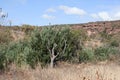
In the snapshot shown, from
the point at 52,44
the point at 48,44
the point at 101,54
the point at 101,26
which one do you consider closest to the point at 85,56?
the point at 101,54

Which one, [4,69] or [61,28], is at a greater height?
[61,28]

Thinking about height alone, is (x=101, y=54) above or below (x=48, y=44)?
below

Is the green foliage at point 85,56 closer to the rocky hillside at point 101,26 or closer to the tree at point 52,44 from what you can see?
the tree at point 52,44

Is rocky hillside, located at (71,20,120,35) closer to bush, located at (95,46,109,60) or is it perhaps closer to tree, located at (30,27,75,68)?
bush, located at (95,46,109,60)

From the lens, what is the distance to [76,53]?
16.9 meters

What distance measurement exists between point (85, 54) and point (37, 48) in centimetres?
322

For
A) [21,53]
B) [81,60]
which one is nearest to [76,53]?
[81,60]

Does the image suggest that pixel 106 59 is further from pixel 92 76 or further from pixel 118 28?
pixel 118 28

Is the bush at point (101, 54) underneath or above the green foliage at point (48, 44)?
underneath

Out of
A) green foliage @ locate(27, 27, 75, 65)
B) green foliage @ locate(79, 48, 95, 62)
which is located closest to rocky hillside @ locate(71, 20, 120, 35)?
green foliage @ locate(79, 48, 95, 62)

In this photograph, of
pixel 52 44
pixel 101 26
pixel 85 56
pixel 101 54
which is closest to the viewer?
pixel 52 44

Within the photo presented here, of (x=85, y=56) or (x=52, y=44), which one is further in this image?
(x=85, y=56)

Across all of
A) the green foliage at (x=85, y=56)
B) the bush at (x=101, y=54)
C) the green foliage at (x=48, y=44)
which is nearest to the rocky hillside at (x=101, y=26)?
the bush at (x=101, y=54)

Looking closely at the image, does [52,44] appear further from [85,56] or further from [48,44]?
[85,56]
